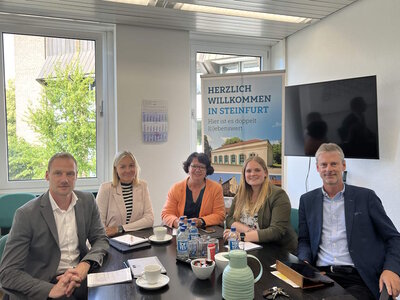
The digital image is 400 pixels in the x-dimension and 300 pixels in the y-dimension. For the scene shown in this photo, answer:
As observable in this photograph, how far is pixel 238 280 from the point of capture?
4.26ft

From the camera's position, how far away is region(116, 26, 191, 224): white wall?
375 centimetres

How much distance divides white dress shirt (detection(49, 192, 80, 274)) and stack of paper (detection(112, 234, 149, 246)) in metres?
0.26

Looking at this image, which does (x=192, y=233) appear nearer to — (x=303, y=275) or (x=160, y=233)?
(x=160, y=233)

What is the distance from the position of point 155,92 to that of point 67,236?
7.52 feet

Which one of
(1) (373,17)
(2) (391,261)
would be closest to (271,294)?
(2) (391,261)

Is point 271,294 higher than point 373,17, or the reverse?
point 373,17

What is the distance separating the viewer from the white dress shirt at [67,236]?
1870mm

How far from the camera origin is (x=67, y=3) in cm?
309

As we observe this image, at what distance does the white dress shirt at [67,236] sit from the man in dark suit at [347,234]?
4.39 ft

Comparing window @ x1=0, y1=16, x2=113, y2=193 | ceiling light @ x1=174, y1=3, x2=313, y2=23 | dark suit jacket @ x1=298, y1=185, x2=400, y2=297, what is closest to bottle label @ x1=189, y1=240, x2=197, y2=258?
dark suit jacket @ x1=298, y1=185, x2=400, y2=297

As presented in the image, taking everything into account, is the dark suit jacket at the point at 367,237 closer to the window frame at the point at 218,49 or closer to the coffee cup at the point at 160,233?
the coffee cup at the point at 160,233

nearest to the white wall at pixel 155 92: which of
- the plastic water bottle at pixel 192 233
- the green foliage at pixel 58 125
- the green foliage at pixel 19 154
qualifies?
the green foliage at pixel 58 125

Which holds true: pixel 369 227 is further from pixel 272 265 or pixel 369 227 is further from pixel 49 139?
pixel 49 139

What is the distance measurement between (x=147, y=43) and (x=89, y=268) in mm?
2766
